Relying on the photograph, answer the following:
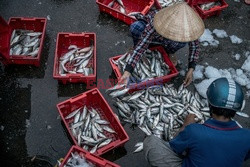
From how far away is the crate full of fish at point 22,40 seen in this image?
4406 mm

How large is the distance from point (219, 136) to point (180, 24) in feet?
5.35

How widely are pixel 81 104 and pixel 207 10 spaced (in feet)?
11.6

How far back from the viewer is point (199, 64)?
17.0ft

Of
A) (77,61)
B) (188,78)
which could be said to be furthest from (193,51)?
(77,61)

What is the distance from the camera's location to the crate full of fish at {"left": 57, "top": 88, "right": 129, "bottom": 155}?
12.5 ft

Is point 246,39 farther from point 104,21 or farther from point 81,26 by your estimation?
point 81,26

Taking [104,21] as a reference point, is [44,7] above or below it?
above

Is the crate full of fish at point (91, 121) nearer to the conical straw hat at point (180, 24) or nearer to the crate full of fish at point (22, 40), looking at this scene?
Answer: the crate full of fish at point (22, 40)

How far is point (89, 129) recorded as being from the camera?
13.1ft

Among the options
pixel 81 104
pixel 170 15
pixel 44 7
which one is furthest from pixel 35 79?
pixel 170 15

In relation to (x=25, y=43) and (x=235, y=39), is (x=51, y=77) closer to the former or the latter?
(x=25, y=43)

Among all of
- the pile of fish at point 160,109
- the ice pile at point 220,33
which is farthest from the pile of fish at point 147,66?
the ice pile at point 220,33

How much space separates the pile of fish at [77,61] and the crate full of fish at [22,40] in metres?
0.45

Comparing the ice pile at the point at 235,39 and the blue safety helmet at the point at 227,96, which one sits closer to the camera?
the blue safety helmet at the point at 227,96
